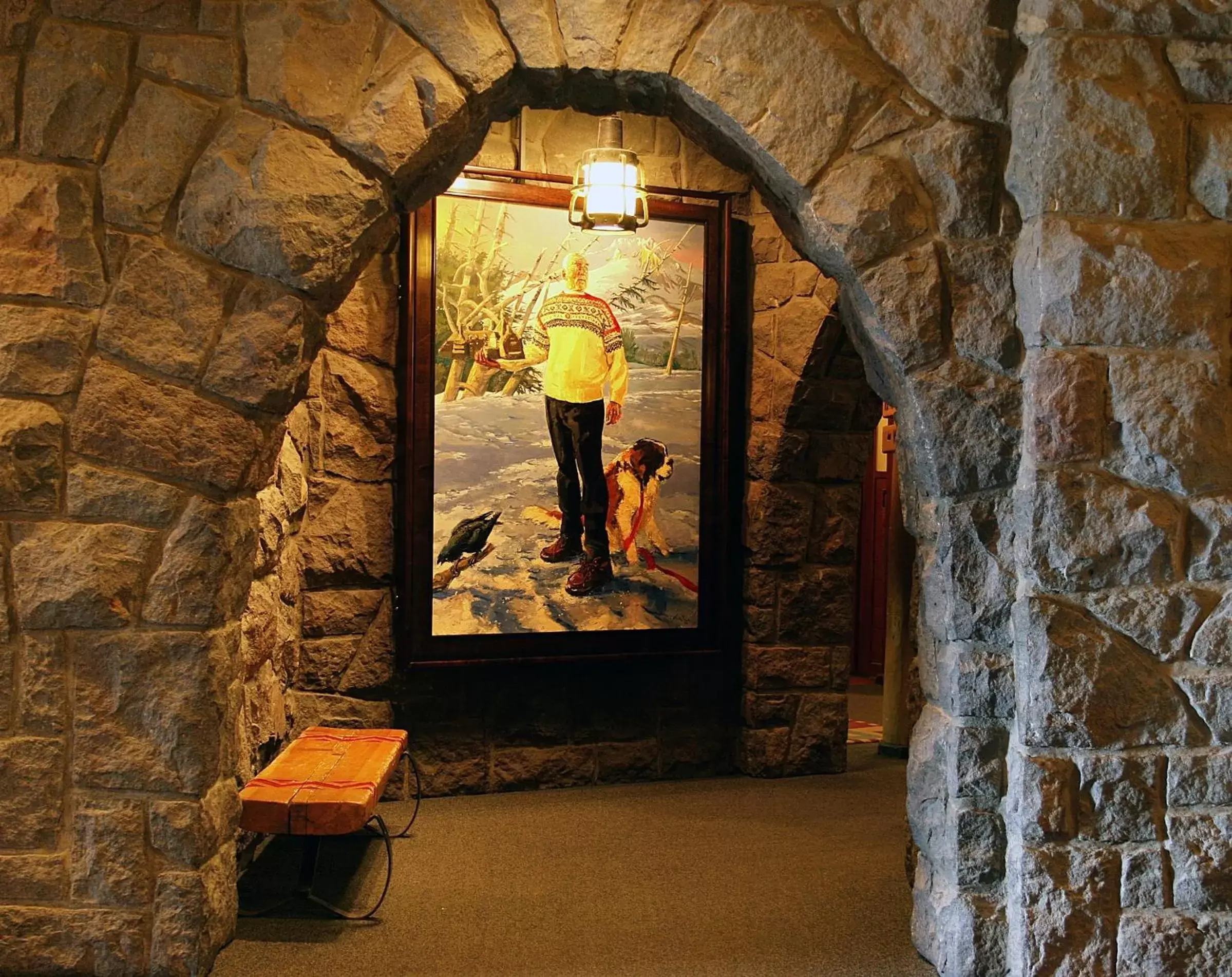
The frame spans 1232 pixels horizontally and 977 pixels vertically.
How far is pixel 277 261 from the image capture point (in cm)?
234

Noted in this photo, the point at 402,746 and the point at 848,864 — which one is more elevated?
the point at 402,746

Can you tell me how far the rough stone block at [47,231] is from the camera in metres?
2.31

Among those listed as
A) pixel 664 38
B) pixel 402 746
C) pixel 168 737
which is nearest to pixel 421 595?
pixel 402 746

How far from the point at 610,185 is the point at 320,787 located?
2.10 m

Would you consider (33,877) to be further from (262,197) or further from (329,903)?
(262,197)

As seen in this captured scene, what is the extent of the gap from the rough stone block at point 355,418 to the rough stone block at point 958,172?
232 cm

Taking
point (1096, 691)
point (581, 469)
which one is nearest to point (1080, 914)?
point (1096, 691)

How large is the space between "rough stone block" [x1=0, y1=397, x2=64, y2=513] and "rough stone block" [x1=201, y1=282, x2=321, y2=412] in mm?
334

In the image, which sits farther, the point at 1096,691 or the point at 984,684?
the point at 984,684

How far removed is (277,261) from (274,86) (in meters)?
0.37

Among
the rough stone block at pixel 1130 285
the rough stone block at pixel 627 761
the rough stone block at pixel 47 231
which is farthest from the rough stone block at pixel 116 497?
the rough stone block at pixel 627 761

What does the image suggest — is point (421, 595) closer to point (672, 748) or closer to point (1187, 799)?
point (672, 748)

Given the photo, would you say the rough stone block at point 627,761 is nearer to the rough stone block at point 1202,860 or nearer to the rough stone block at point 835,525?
the rough stone block at point 835,525

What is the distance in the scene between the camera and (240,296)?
2359mm
